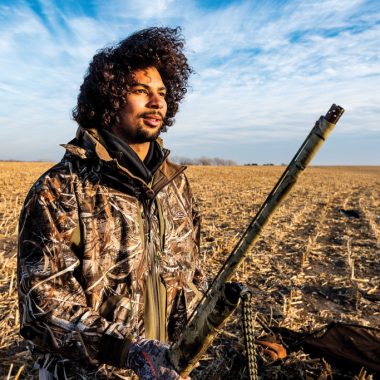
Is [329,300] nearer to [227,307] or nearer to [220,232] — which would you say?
[220,232]

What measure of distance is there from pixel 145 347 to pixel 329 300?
461 centimetres

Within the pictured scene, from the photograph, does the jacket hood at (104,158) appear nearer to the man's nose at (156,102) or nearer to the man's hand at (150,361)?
the man's nose at (156,102)

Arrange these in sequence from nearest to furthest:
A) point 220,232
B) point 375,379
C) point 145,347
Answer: point 145,347
point 375,379
point 220,232

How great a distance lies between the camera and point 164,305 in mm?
2746

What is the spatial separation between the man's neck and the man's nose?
27cm

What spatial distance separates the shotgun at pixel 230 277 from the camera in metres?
1.42

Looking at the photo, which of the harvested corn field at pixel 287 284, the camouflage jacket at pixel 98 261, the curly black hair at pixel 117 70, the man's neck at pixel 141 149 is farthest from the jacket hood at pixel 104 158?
the harvested corn field at pixel 287 284

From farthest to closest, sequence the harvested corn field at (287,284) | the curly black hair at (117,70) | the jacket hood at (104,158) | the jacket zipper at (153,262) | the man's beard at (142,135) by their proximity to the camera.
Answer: the harvested corn field at (287,284) → the curly black hair at (117,70) → the man's beard at (142,135) → the jacket zipper at (153,262) → the jacket hood at (104,158)

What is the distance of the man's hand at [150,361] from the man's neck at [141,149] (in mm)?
1425

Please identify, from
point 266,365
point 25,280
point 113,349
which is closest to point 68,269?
point 25,280

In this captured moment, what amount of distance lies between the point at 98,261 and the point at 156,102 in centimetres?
126

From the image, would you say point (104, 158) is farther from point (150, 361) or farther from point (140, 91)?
point (150, 361)

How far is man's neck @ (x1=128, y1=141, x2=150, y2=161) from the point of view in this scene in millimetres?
3031

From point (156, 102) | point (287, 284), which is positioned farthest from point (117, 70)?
point (287, 284)
